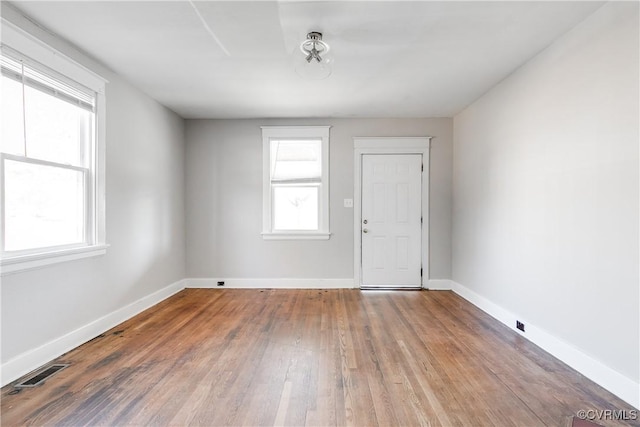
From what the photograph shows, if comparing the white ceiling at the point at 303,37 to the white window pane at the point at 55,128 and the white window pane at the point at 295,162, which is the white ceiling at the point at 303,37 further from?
the white window pane at the point at 295,162

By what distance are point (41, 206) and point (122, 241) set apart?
928 millimetres

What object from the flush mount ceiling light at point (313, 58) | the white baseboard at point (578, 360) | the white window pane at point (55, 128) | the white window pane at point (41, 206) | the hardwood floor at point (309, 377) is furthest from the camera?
the flush mount ceiling light at point (313, 58)

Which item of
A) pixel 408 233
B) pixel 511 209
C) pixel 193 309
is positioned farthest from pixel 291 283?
pixel 511 209

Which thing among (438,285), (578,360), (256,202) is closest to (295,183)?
(256,202)

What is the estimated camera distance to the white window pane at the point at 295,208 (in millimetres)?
4695

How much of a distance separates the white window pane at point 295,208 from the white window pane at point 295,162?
178 millimetres

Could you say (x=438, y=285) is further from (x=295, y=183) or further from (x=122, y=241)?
(x=122, y=241)

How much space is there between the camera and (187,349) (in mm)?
2584

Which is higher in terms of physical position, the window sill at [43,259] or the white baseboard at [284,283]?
the window sill at [43,259]

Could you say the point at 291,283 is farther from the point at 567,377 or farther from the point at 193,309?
the point at 567,377

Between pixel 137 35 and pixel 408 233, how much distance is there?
3868 millimetres

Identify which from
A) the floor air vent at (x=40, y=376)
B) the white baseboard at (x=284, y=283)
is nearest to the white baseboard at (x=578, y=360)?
the white baseboard at (x=284, y=283)

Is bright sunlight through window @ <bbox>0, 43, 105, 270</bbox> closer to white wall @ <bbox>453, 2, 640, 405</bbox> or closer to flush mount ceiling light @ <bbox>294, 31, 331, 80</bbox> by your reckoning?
flush mount ceiling light @ <bbox>294, 31, 331, 80</bbox>

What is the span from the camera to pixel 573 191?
2342 millimetres
